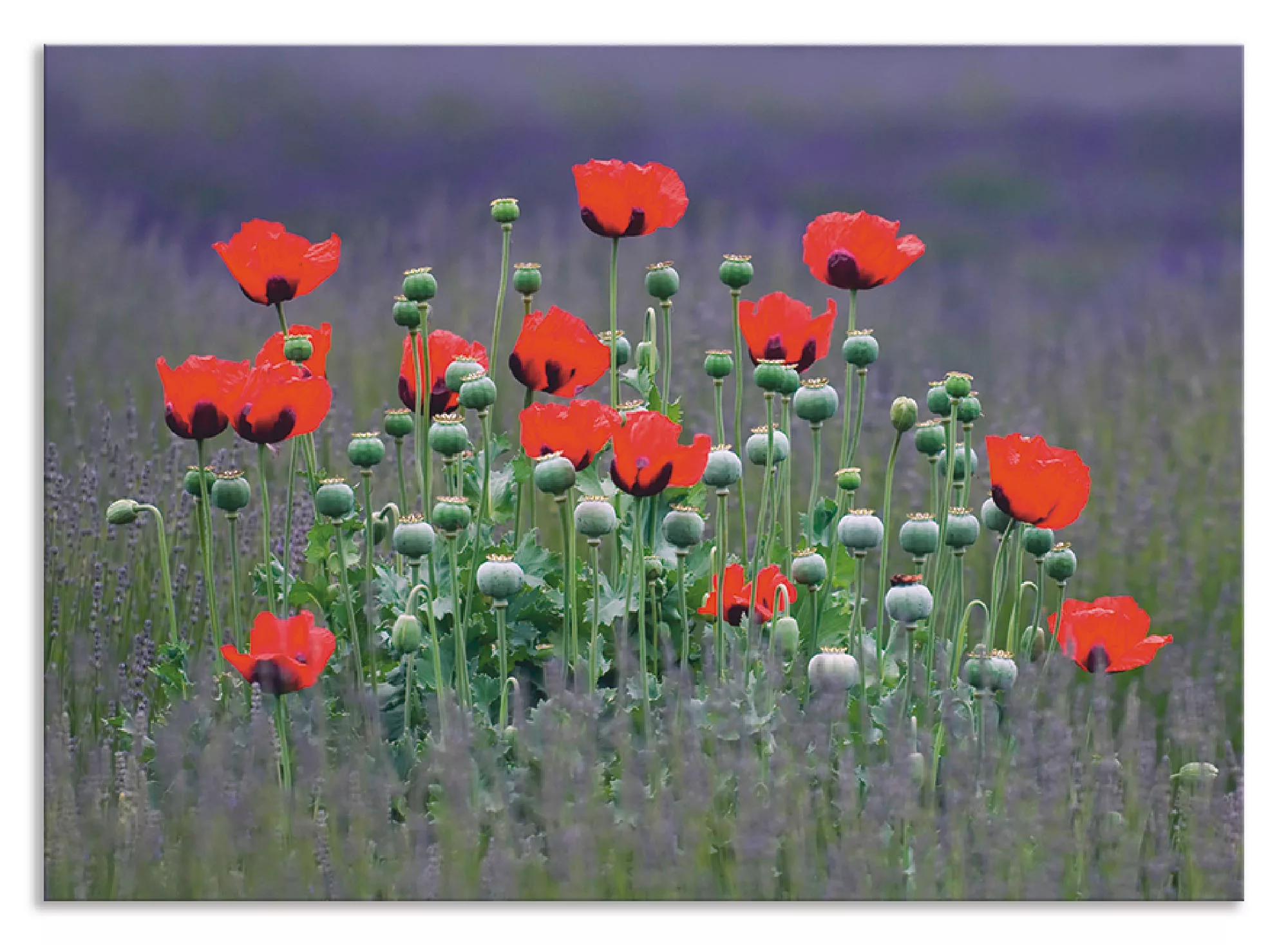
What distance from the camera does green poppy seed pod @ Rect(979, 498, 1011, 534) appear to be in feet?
9.09

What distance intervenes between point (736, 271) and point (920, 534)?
18.9 inches

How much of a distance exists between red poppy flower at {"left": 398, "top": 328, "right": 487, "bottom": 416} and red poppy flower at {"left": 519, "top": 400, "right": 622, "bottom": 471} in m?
0.24

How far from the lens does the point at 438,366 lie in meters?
2.86

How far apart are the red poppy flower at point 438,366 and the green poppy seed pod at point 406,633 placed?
39 cm

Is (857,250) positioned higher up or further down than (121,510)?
higher up

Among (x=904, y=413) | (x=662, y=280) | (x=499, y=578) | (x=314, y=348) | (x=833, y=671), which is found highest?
(x=662, y=280)

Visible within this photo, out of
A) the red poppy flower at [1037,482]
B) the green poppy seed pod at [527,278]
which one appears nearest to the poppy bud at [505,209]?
the green poppy seed pod at [527,278]

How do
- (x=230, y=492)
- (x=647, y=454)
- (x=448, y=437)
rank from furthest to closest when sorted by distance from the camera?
(x=230, y=492) < (x=448, y=437) < (x=647, y=454)

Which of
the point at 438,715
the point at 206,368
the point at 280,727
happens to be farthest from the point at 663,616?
the point at 206,368

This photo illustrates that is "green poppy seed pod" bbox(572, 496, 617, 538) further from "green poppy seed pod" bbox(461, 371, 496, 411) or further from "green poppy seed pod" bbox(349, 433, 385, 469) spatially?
"green poppy seed pod" bbox(349, 433, 385, 469)

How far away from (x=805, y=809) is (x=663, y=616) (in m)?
0.44

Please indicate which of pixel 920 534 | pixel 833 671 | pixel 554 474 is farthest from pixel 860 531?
pixel 554 474

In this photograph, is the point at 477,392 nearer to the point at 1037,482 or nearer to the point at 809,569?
the point at 809,569

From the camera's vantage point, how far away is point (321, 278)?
277 centimetres
